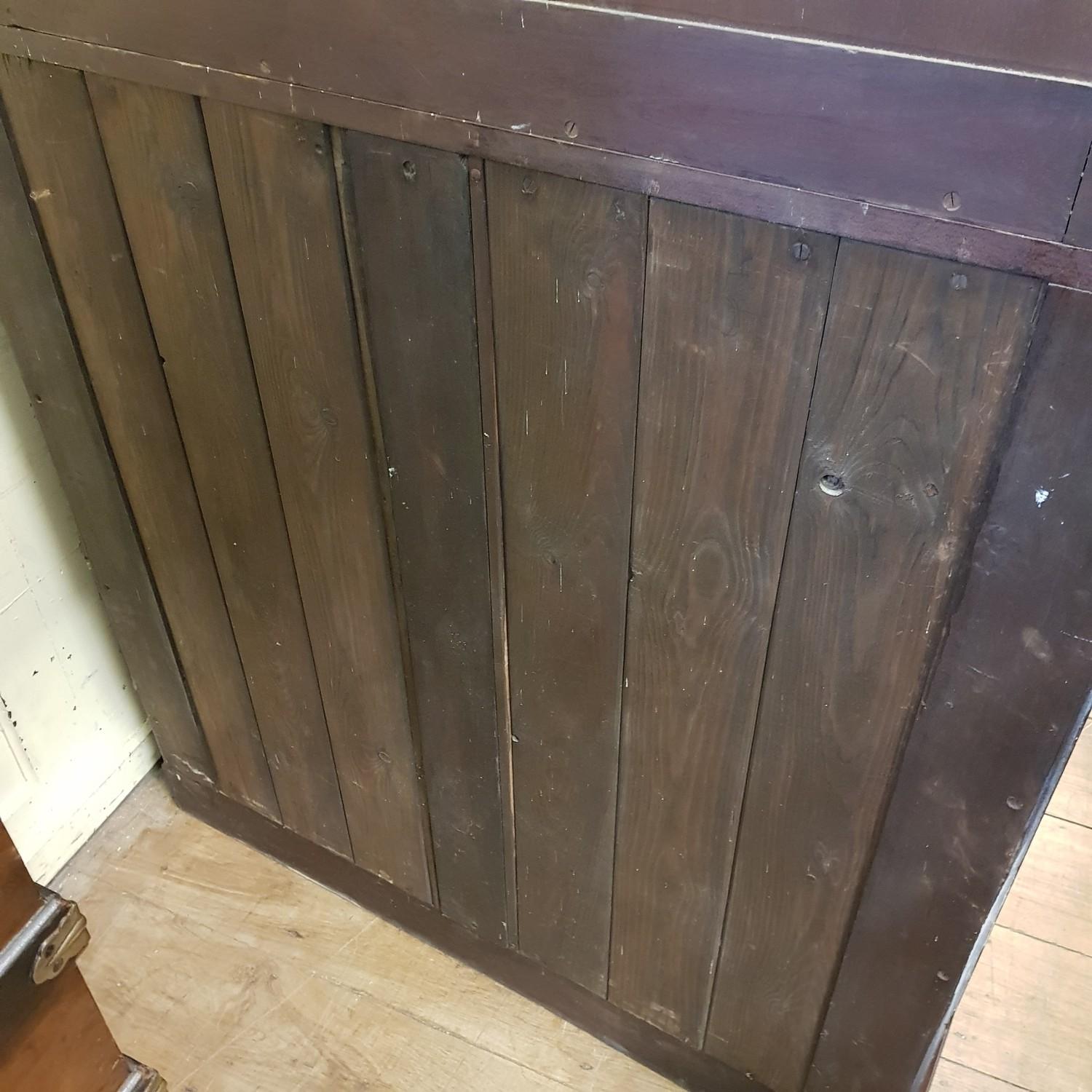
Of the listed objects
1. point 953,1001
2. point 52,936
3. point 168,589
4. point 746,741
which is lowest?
point 953,1001

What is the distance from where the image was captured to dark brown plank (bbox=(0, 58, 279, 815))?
3.05 feet

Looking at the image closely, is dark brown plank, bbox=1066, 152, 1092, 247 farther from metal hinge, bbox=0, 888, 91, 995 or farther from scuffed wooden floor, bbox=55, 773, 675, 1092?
scuffed wooden floor, bbox=55, 773, 675, 1092

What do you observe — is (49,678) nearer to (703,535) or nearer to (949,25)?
(703,535)

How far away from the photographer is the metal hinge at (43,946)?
569 mm

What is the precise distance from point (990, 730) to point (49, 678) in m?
1.18

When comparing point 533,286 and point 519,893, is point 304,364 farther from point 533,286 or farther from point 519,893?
point 519,893

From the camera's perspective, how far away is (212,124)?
2.76 feet

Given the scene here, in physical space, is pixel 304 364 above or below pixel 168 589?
above

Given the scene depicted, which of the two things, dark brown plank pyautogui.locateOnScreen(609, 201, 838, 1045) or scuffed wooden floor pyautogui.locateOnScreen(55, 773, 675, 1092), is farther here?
scuffed wooden floor pyautogui.locateOnScreen(55, 773, 675, 1092)

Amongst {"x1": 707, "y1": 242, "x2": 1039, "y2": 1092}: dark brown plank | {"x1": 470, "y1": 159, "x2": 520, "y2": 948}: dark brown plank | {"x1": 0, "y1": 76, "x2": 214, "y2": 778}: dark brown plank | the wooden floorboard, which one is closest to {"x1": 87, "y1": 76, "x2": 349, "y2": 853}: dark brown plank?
{"x1": 0, "y1": 76, "x2": 214, "y2": 778}: dark brown plank

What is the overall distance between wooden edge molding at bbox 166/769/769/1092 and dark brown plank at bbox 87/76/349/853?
11cm

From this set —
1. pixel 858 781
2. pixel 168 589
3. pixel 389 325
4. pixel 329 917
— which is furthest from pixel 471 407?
pixel 329 917

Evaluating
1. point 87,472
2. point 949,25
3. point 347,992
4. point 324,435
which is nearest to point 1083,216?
point 949,25

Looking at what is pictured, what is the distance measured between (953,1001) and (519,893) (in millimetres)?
488
